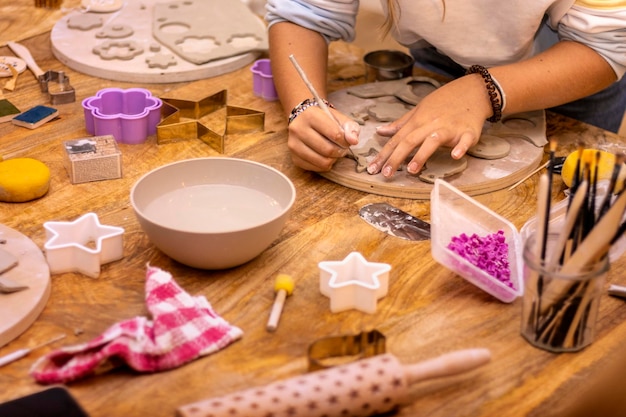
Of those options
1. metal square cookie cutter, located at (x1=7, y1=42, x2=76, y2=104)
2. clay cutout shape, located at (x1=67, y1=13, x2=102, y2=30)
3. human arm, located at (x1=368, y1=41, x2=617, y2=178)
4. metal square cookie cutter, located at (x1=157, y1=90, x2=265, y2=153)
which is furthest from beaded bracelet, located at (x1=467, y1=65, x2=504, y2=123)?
clay cutout shape, located at (x1=67, y1=13, x2=102, y2=30)

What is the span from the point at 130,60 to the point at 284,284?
0.77m

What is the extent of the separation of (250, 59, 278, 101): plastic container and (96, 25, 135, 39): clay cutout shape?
0.31m

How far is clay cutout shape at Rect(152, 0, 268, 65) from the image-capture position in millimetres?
1606

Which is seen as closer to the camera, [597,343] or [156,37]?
[597,343]

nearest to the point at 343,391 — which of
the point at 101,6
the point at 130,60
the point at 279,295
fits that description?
the point at 279,295

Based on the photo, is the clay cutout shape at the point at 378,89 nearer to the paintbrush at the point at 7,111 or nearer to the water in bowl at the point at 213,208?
the water in bowl at the point at 213,208

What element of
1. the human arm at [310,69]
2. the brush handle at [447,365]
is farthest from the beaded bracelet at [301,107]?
the brush handle at [447,365]

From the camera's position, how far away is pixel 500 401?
0.83 metres

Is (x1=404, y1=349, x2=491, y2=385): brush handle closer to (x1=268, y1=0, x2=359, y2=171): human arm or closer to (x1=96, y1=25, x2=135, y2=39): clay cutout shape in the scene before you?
(x1=268, y1=0, x2=359, y2=171): human arm

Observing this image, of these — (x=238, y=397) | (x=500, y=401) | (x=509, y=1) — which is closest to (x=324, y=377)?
(x=238, y=397)

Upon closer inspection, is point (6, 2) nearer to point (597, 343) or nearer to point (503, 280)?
point (503, 280)

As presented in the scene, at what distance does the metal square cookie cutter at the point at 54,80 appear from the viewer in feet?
4.66

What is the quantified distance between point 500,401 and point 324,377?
193 mm

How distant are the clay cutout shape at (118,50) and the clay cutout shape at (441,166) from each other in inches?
26.1
